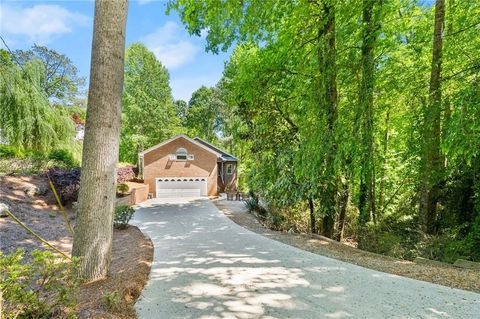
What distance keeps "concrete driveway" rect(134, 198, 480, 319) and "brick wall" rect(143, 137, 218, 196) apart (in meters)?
15.0

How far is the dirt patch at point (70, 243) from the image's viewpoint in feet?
11.2

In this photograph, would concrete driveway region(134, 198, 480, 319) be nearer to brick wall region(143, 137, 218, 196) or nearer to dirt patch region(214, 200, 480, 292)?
dirt patch region(214, 200, 480, 292)

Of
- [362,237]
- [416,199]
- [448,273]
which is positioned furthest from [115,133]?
[416,199]

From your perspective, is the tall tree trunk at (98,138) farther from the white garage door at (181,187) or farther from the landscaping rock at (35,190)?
the white garage door at (181,187)

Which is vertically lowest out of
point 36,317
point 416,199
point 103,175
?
point 36,317

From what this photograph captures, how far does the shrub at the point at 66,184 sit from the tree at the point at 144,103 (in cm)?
1229

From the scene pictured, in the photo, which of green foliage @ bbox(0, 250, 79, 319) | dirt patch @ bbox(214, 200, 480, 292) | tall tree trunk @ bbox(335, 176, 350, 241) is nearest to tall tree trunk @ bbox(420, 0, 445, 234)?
tall tree trunk @ bbox(335, 176, 350, 241)

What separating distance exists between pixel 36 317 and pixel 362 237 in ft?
25.8

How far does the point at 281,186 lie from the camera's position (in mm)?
9492

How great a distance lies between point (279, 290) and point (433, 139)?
555 centimetres

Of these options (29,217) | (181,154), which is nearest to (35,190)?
(29,217)

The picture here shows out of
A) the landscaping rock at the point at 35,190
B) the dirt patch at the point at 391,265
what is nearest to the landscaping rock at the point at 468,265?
the dirt patch at the point at 391,265

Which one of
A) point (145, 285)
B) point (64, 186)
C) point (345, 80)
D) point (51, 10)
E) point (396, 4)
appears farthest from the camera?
point (64, 186)

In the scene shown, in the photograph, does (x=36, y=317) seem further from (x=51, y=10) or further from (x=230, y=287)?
(x=51, y=10)
